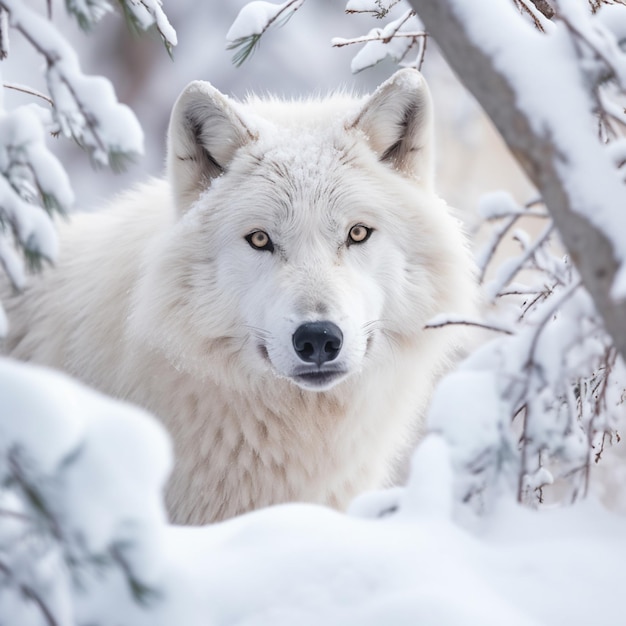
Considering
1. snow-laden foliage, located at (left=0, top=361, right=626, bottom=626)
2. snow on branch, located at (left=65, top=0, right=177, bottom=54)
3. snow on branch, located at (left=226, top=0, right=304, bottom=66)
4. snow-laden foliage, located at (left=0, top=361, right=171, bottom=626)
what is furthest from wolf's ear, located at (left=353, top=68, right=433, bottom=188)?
snow-laden foliage, located at (left=0, top=361, right=171, bottom=626)

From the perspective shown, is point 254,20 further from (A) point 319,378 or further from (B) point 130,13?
(A) point 319,378

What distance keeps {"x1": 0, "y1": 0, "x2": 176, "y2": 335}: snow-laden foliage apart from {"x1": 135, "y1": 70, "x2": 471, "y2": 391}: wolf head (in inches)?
43.5

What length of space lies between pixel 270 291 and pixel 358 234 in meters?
0.47

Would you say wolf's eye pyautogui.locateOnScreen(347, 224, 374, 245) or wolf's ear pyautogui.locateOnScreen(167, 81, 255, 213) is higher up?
wolf's ear pyautogui.locateOnScreen(167, 81, 255, 213)

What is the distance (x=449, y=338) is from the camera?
3.65 meters

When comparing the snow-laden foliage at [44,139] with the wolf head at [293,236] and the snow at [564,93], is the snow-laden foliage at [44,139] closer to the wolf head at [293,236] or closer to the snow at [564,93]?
the snow at [564,93]

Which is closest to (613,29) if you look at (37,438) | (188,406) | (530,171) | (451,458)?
(530,171)

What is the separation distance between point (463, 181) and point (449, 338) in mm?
10488

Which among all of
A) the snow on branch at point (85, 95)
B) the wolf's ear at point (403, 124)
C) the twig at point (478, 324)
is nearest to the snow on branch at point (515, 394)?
the twig at point (478, 324)

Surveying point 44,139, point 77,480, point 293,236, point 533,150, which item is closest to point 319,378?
point 293,236

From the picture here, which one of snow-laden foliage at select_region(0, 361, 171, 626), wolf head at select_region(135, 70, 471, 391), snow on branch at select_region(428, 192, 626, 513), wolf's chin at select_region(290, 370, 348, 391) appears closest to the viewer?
snow-laden foliage at select_region(0, 361, 171, 626)

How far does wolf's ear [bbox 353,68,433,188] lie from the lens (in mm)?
3406

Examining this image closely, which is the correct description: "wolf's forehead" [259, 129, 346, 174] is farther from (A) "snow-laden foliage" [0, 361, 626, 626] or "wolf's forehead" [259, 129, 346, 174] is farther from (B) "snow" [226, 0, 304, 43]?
(A) "snow-laden foliage" [0, 361, 626, 626]

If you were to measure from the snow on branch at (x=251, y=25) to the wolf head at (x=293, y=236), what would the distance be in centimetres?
38
